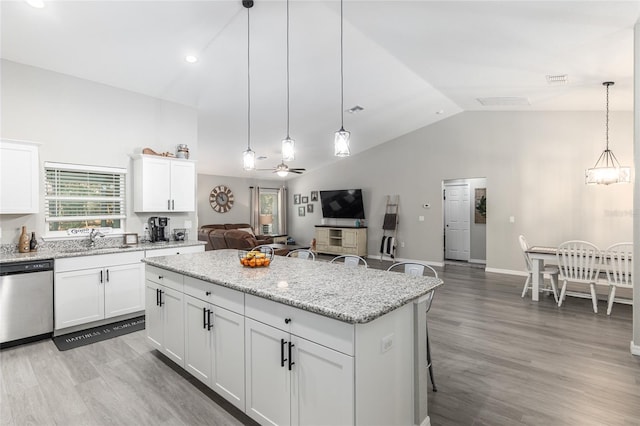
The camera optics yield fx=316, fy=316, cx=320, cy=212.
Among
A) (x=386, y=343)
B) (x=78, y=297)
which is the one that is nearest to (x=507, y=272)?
(x=386, y=343)

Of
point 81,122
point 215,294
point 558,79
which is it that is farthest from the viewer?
point 558,79

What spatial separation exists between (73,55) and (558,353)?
5972mm

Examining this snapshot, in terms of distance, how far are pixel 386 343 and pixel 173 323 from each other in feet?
6.45

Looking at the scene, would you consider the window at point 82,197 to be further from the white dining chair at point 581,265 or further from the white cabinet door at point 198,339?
the white dining chair at point 581,265

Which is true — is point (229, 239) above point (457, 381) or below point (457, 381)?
above

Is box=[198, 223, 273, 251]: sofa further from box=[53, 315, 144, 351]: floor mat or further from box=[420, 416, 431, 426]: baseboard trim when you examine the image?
box=[420, 416, 431, 426]: baseboard trim

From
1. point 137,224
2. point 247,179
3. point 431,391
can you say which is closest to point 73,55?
point 137,224

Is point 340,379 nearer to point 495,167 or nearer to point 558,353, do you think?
point 558,353

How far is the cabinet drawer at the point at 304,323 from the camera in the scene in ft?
4.94

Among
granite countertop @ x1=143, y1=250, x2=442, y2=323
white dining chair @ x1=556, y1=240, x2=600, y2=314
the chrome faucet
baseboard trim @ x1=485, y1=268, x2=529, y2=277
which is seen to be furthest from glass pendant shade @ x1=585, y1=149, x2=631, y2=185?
the chrome faucet

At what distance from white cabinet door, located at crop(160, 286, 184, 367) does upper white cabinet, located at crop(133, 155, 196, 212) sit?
196 cm

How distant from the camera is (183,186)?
476cm

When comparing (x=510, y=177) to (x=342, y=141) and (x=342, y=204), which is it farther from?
(x=342, y=141)

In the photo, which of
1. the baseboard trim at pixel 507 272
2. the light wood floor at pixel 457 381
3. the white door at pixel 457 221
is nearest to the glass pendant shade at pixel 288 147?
the light wood floor at pixel 457 381
